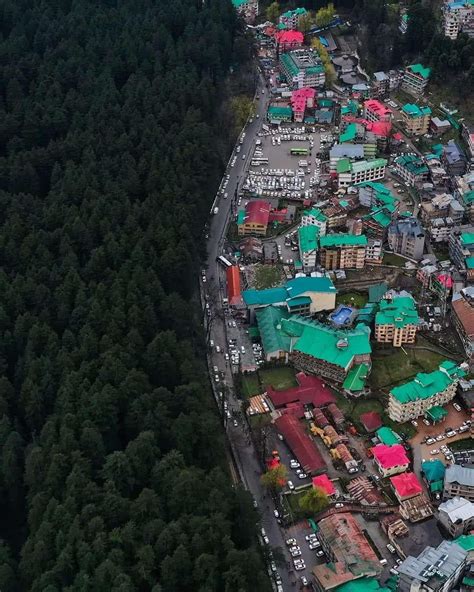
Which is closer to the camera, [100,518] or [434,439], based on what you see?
[100,518]

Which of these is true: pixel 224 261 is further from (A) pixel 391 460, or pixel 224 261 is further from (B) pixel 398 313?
(A) pixel 391 460

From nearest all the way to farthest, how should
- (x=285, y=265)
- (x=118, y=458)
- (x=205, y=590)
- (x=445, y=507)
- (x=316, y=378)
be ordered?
(x=205, y=590)
(x=118, y=458)
(x=445, y=507)
(x=316, y=378)
(x=285, y=265)

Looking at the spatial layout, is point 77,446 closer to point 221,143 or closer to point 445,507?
point 445,507

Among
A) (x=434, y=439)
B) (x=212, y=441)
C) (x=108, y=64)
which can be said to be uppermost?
(x=108, y=64)

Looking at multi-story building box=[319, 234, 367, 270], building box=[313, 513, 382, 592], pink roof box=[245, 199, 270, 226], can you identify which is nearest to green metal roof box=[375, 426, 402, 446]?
building box=[313, 513, 382, 592]

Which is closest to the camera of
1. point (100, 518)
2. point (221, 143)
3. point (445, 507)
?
point (100, 518)

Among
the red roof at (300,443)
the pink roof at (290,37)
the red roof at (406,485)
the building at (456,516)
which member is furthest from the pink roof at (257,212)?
the pink roof at (290,37)

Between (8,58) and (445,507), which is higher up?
(8,58)

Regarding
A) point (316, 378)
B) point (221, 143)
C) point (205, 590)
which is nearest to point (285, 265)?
point (316, 378)
